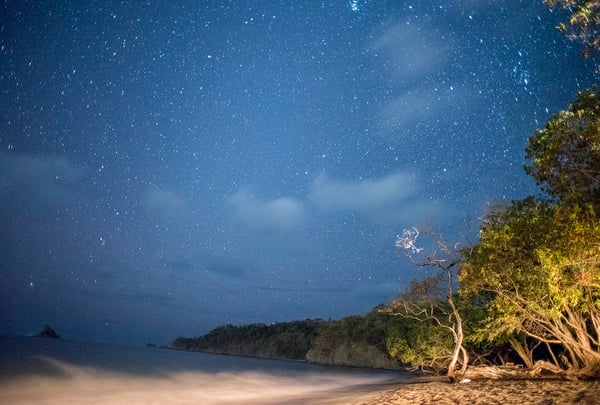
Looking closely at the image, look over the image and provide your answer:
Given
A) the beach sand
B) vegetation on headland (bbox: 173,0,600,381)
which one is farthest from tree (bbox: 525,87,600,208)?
the beach sand

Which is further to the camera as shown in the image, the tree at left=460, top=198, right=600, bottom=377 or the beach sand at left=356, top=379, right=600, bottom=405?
the tree at left=460, top=198, right=600, bottom=377

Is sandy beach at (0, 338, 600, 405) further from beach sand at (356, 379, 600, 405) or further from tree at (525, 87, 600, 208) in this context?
tree at (525, 87, 600, 208)

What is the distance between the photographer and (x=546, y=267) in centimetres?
1372

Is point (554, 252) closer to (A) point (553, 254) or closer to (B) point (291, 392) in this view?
(A) point (553, 254)

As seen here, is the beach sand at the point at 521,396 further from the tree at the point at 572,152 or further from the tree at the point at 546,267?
the tree at the point at 572,152

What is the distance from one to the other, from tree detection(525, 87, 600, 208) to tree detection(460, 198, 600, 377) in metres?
0.89

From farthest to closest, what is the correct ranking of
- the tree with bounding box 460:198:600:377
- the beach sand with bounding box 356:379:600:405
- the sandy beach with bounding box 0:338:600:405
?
the sandy beach with bounding box 0:338:600:405 < the tree with bounding box 460:198:600:377 < the beach sand with bounding box 356:379:600:405

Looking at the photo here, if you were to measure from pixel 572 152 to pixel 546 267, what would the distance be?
158 inches

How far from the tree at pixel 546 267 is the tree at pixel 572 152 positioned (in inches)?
34.9

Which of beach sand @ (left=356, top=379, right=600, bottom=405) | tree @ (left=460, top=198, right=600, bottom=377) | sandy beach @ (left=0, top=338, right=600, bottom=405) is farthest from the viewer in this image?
sandy beach @ (left=0, top=338, right=600, bottom=405)

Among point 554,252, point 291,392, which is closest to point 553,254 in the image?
point 554,252

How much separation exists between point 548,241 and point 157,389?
3508 cm

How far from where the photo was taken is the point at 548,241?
1453 cm

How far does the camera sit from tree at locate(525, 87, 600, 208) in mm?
12828
